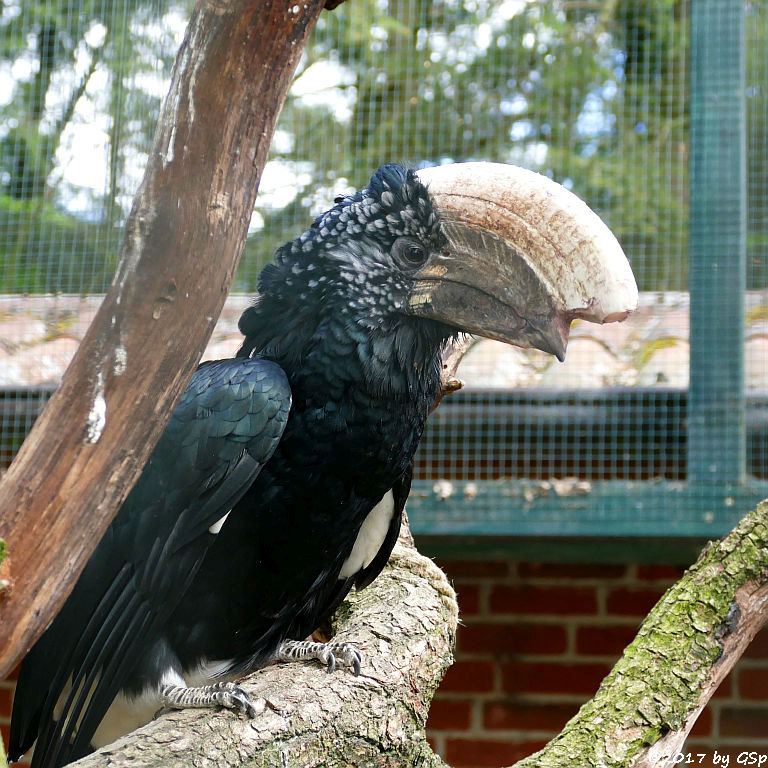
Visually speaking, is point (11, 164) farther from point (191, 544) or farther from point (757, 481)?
point (757, 481)

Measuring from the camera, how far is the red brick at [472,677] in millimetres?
4109

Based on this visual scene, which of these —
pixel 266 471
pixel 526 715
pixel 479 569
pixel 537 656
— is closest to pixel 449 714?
pixel 526 715

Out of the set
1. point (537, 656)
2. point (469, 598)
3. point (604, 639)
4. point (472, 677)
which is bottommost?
point (472, 677)

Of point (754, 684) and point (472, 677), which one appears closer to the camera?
point (754, 684)

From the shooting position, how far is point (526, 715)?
4043 mm

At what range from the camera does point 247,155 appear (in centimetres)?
143

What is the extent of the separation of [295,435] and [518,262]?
0.66 m

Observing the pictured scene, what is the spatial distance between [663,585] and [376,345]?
7.94 ft

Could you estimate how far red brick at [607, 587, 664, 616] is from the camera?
404 cm

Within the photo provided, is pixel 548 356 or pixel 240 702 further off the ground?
pixel 548 356

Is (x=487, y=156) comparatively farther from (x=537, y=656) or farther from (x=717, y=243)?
(x=537, y=656)

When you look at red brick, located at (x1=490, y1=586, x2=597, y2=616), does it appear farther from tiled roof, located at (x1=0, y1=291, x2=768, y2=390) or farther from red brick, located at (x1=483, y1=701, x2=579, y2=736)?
tiled roof, located at (x1=0, y1=291, x2=768, y2=390)

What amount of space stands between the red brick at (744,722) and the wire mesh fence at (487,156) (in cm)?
106

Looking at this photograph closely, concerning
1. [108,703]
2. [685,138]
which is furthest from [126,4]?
[108,703]
